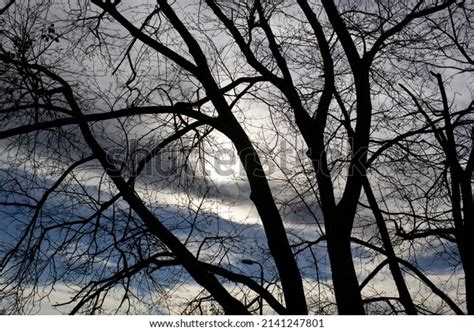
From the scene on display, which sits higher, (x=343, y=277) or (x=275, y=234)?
(x=275, y=234)

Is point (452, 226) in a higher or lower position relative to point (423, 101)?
lower

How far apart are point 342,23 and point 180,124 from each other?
2.03 meters

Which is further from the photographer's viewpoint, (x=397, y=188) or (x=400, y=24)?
(x=397, y=188)

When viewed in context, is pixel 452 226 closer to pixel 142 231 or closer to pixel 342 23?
pixel 342 23

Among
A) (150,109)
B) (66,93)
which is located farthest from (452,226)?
(66,93)

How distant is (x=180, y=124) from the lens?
244 inches

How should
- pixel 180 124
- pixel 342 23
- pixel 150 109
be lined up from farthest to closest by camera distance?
pixel 180 124 → pixel 342 23 → pixel 150 109

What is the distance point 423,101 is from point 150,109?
330 cm

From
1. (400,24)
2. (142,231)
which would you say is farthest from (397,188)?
(142,231)
